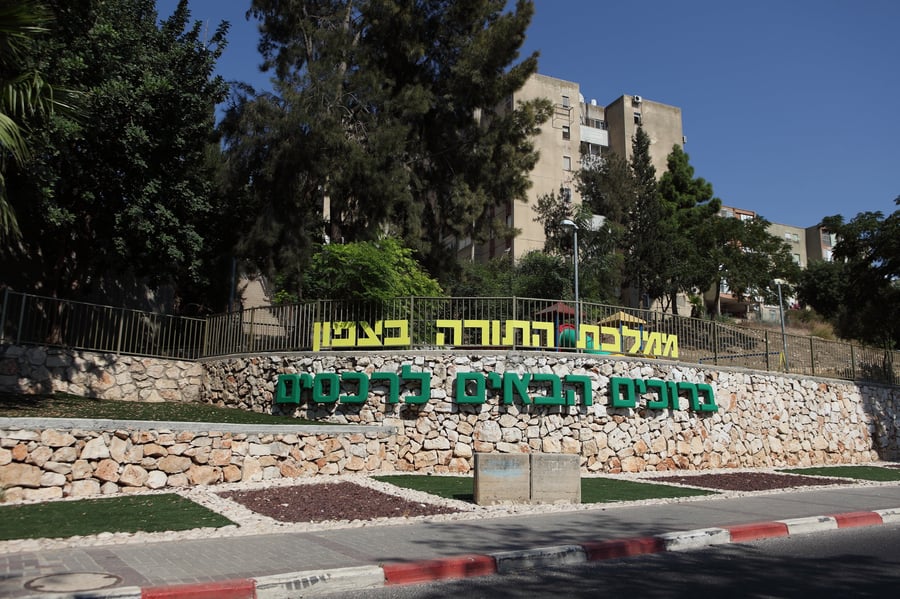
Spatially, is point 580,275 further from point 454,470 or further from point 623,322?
point 454,470

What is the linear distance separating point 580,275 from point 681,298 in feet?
76.0

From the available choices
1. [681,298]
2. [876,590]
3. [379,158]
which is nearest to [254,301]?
[379,158]

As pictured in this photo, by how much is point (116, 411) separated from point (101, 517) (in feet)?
19.7

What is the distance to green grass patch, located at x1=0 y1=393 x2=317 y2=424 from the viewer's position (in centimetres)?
1359

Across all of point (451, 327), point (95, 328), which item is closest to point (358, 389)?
point (451, 327)

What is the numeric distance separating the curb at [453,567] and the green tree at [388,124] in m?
15.8

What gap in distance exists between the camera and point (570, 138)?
58.6 m

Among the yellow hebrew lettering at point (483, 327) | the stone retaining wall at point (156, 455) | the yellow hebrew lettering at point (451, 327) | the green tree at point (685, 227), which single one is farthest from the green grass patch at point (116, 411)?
the green tree at point (685, 227)

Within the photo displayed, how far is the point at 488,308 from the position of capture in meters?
17.3

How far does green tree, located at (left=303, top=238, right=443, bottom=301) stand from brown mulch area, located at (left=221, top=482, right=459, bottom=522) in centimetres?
629

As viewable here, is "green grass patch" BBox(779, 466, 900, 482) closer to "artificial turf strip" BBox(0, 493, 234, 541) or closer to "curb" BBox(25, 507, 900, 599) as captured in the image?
"curb" BBox(25, 507, 900, 599)

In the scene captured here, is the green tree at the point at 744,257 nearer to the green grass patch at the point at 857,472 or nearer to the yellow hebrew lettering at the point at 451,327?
the green grass patch at the point at 857,472

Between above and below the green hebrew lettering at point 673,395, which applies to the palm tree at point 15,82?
above

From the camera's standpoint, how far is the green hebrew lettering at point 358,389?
16391mm
